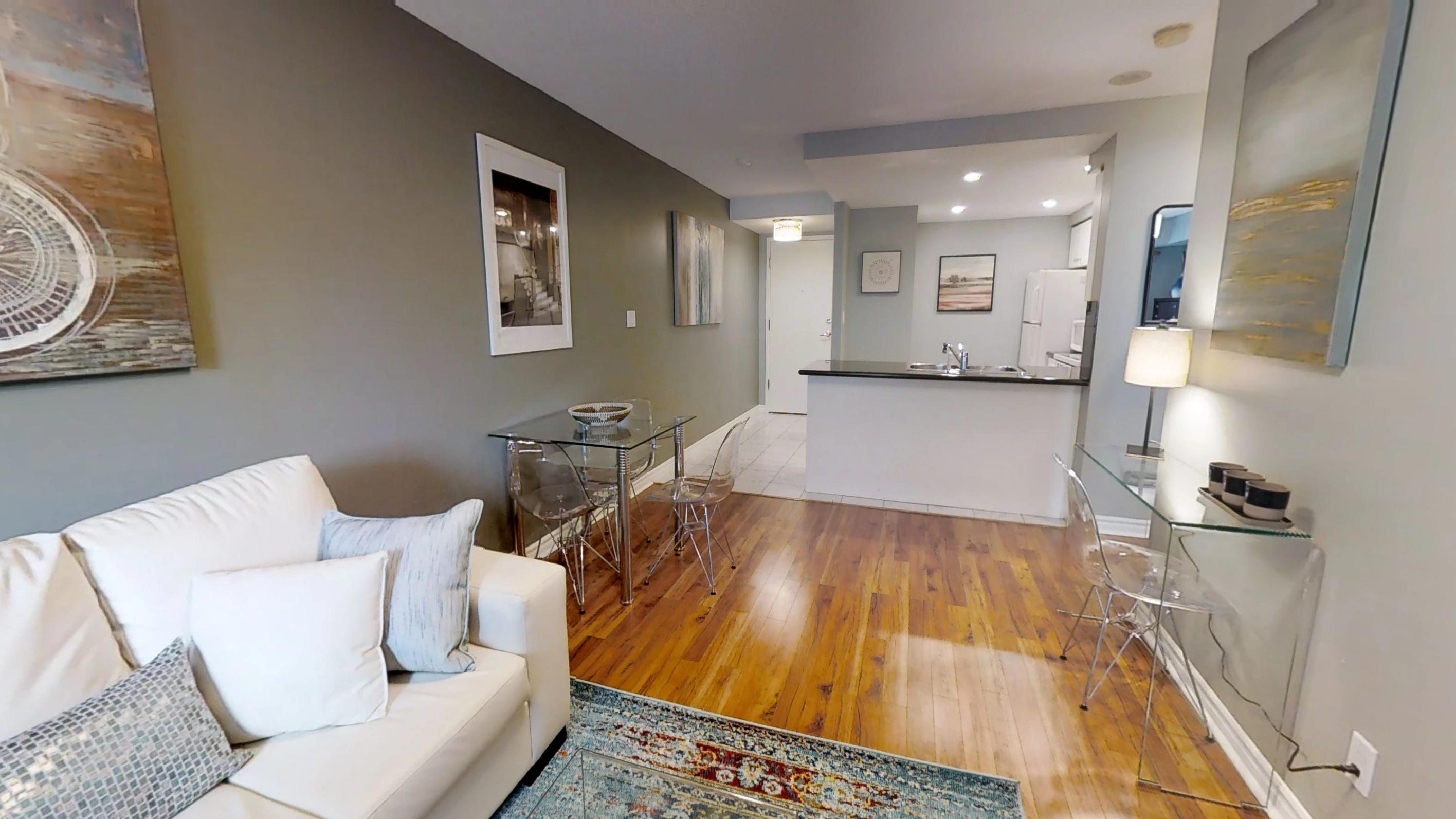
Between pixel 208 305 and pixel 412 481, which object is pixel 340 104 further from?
pixel 412 481

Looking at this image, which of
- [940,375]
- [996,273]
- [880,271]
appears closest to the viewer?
[940,375]

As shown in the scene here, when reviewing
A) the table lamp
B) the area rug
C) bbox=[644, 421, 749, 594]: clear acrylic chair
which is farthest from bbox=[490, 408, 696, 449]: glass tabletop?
the table lamp

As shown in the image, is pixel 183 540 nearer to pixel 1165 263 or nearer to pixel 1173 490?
pixel 1173 490

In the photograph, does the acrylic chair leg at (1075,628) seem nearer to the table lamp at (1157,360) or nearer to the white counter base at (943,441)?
the table lamp at (1157,360)

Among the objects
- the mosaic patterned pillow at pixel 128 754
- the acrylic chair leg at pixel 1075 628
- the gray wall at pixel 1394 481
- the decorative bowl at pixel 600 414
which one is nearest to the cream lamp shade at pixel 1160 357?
the gray wall at pixel 1394 481

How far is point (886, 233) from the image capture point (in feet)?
17.0

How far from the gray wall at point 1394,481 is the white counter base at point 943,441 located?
1.92 metres

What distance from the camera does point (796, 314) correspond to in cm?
675

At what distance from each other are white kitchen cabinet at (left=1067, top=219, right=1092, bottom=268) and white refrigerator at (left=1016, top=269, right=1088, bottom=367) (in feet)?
0.33

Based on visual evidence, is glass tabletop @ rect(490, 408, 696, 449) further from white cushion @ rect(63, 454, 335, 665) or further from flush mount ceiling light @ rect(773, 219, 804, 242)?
flush mount ceiling light @ rect(773, 219, 804, 242)

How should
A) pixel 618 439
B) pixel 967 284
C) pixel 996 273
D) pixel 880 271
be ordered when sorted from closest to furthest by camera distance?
pixel 618 439, pixel 880 271, pixel 996 273, pixel 967 284

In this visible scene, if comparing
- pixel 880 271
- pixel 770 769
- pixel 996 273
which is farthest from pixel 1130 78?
pixel 996 273

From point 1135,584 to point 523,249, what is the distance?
291 cm

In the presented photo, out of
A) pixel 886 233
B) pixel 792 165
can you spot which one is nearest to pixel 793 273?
pixel 886 233
